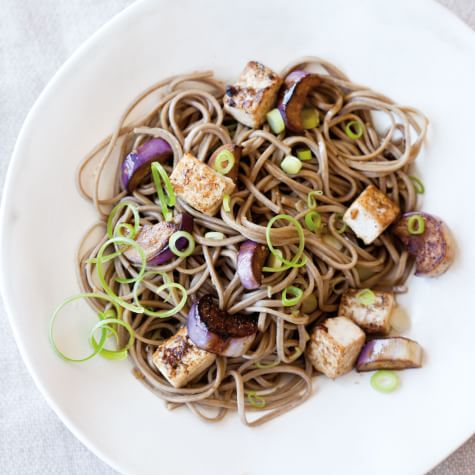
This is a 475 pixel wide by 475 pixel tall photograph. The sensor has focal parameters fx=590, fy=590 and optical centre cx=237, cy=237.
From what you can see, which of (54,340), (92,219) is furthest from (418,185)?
(54,340)

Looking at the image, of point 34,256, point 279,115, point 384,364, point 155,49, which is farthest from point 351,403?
point 155,49

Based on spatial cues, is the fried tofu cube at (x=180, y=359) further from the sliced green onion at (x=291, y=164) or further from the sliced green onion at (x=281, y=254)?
the sliced green onion at (x=291, y=164)

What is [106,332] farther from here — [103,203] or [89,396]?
[103,203]

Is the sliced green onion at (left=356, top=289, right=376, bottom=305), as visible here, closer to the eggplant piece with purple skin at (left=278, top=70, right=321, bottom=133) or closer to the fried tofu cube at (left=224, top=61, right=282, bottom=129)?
the eggplant piece with purple skin at (left=278, top=70, right=321, bottom=133)

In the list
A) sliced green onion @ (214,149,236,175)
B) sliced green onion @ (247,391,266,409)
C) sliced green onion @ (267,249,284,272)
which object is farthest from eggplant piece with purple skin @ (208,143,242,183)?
sliced green onion @ (247,391,266,409)

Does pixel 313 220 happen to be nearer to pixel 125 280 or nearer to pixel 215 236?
pixel 215 236

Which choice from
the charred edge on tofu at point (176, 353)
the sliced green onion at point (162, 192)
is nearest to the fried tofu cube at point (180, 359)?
the charred edge on tofu at point (176, 353)
